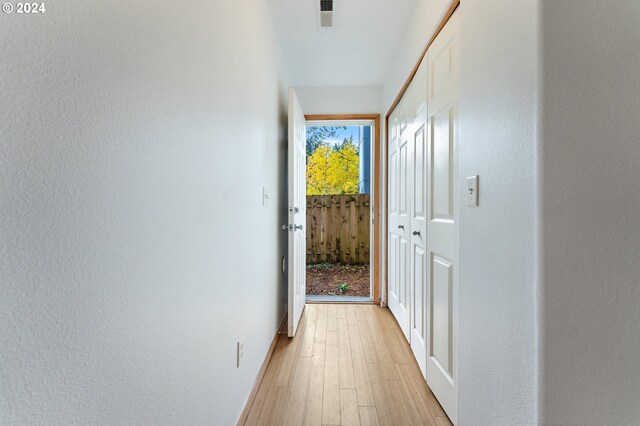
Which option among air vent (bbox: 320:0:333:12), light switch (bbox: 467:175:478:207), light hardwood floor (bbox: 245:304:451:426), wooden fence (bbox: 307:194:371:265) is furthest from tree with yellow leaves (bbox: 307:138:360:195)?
light switch (bbox: 467:175:478:207)

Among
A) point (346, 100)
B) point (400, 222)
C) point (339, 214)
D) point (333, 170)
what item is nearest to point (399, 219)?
point (400, 222)

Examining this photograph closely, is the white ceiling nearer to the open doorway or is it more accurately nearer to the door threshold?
the open doorway

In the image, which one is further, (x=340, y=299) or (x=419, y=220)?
(x=340, y=299)

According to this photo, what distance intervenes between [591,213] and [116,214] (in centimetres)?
107

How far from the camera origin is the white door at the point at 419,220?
5.78 feet

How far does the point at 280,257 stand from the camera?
2455 mm

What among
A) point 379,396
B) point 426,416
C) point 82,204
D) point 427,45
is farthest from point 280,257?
point 82,204

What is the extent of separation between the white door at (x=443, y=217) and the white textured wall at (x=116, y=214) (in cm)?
99

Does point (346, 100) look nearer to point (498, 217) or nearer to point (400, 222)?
point (400, 222)

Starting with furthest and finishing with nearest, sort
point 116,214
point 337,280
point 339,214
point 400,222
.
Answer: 1. point 339,214
2. point 337,280
3. point 400,222
4. point 116,214

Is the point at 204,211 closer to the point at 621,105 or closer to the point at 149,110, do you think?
the point at 149,110

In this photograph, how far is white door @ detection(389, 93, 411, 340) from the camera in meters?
2.22

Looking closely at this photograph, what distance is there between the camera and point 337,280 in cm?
436

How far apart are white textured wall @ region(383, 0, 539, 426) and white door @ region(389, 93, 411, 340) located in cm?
103
